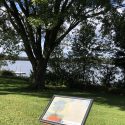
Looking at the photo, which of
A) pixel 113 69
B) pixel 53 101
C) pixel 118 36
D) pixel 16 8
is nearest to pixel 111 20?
pixel 118 36

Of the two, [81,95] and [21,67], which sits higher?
[21,67]

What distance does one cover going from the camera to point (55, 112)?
7.99 m

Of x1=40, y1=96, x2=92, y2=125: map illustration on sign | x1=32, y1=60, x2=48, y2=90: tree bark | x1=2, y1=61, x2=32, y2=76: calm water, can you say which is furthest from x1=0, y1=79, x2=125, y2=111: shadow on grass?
x1=2, y1=61, x2=32, y2=76: calm water

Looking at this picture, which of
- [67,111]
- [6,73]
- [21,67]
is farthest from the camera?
[21,67]

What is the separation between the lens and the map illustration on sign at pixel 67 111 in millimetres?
7554

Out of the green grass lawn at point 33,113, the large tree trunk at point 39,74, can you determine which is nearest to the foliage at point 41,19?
the large tree trunk at point 39,74

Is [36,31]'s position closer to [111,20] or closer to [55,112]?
[111,20]

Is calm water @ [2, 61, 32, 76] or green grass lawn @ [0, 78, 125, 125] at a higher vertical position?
calm water @ [2, 61, 32, 76]

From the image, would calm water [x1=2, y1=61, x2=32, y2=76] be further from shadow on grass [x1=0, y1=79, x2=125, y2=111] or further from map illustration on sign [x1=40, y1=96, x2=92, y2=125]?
map illustration on sign [x1=40, y1=96, x2=92, y2=125]

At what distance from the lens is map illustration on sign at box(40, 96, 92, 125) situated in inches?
297

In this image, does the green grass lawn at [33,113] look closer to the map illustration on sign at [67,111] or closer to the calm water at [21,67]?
the map illustration on sign at [67,111]

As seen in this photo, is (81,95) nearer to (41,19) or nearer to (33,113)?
(41,19)

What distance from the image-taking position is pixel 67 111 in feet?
25.9

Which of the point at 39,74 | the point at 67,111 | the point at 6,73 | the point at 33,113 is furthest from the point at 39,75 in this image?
the point at 67,111
